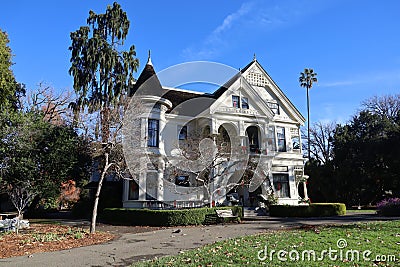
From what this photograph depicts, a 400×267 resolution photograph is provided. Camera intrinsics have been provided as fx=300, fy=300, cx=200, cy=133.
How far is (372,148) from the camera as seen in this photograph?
104 feet

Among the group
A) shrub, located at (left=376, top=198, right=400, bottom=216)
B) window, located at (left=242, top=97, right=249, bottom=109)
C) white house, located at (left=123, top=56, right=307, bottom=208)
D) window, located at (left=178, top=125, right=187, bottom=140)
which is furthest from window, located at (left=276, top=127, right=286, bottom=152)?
shrub, located at (left=376, top=198, right=400, bottom=216)

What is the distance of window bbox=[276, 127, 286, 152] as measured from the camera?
27.3 metres

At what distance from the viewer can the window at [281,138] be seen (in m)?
27.3

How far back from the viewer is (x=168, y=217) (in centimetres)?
1633

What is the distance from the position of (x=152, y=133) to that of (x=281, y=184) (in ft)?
39.3

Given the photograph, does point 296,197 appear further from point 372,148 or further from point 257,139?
point 372,148

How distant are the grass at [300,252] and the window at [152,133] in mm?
14321

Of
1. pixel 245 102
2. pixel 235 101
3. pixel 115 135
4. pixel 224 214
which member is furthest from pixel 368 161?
pixel 115 135

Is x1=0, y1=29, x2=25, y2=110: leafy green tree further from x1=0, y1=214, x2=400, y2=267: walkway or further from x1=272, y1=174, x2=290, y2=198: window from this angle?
x1=272, y1=174, x2=290, y2=198: window

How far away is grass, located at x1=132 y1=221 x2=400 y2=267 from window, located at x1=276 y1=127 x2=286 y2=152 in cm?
1773

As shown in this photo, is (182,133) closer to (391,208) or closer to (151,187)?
(151,187)

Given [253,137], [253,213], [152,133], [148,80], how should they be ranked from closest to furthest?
[253,213], [152,133], [148,80], [253,137]

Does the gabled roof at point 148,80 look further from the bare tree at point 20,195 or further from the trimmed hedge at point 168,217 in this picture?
the bare tree at point 20,195

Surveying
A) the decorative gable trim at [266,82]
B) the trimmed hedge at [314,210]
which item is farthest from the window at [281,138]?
the trimmed hedge at [314,210]
